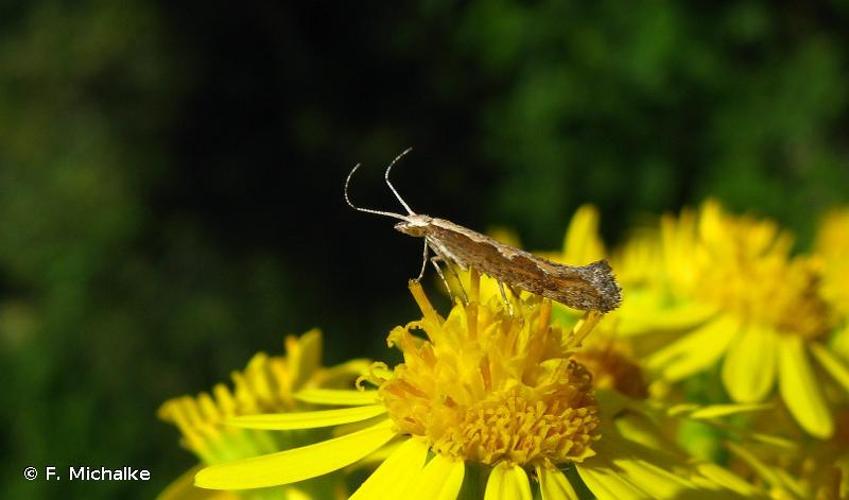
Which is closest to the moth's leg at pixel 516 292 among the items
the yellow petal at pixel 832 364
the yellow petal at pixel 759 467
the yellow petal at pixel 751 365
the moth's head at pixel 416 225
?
the moth's head at pixel 416 225

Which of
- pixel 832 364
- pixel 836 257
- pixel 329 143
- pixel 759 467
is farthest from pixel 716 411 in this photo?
pixel 329 143

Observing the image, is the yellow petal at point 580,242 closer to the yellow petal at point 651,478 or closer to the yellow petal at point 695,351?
the yellow petal at point 695,351

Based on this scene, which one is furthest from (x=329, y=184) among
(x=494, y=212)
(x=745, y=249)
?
(x=745, y=249)

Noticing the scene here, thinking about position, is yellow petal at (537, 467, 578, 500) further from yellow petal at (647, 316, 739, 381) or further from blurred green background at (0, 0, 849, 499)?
blurred green background at (0, 0, 849, 499)

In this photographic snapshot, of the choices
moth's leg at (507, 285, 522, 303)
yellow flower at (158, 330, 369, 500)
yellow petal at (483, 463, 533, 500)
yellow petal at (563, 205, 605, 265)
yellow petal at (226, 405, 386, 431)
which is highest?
yellow petal at (563, 205, 605, 265)

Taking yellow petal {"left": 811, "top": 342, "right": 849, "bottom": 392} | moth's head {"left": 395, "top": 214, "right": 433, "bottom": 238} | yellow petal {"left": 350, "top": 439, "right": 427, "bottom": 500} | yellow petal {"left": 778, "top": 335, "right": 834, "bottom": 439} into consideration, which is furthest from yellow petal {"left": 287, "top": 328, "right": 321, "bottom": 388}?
yellow petal {"left": 811, "top": 342, "right": 849, "bottom": 392}

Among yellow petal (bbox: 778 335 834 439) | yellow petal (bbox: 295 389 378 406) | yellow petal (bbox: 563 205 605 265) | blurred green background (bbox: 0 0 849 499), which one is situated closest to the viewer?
yellow petal (bbox: 295 389 378 406)
